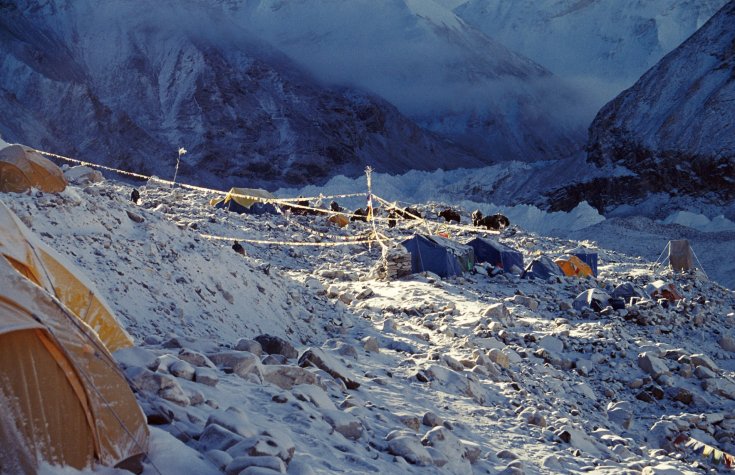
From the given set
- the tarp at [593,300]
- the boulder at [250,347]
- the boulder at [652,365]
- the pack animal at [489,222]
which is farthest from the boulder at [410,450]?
the pack animal at [489,222]

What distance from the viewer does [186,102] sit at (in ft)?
262

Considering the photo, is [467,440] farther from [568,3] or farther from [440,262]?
[568,3]

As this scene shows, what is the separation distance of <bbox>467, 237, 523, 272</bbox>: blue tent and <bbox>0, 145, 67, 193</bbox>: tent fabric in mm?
8390

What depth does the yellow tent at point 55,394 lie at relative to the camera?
3055mm

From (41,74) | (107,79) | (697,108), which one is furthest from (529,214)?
(107,79)

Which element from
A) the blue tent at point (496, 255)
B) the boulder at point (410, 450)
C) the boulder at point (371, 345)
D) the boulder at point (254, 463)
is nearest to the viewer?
the boulder at point (254, 463)

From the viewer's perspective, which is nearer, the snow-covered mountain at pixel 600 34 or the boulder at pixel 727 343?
the boulder at pixel 727 343

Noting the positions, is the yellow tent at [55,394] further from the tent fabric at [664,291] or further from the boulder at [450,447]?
the tent fabric at [664,291]

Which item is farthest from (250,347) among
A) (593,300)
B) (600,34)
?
(600,34)

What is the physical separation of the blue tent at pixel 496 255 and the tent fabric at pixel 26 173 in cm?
839

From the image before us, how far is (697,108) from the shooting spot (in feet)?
142

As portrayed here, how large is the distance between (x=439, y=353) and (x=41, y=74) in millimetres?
68314

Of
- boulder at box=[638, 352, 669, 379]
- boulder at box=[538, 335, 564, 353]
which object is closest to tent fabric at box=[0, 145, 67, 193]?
boulder at box=[538, 335, 564, 353]

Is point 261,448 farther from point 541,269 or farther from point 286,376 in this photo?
point 541,269
